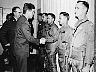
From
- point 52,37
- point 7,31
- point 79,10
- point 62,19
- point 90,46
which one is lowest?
point 90,46

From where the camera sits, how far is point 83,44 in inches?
137

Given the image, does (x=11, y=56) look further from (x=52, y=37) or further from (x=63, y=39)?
(x=63, y=39)

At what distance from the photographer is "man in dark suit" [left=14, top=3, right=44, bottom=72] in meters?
3.96

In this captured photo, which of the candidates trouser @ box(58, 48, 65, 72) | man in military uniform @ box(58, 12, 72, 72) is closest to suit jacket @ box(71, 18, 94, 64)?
man in military uniform @ box(58, 12, 72, 72)

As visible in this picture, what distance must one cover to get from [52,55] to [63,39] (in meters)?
0.40

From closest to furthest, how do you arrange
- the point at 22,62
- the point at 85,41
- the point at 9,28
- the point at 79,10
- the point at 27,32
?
1. the point at 85,41
2. the point at 79,10
3. the point at 27,32
4. the point at 22,62
5. the point at 9,28

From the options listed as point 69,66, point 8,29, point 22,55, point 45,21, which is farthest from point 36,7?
point 69,66

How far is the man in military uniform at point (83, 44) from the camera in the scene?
348 centimetres

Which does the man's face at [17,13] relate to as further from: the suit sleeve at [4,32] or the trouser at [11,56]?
the trouser at [11,56]

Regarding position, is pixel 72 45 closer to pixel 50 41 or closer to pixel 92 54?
pixel 92 54

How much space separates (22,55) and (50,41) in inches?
21.7

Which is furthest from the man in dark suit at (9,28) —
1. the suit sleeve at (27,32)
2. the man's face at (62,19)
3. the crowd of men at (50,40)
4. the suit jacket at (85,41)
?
the suit jacket at (85,41)

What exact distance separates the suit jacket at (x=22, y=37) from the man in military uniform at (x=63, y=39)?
18.3 inches

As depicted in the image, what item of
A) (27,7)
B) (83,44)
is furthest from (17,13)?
(83,44)
